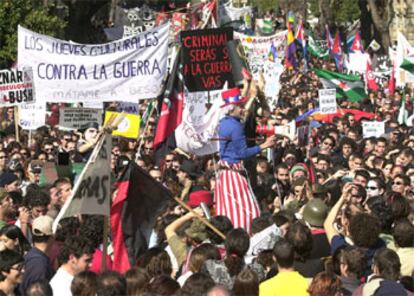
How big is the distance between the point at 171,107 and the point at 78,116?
4.17 m

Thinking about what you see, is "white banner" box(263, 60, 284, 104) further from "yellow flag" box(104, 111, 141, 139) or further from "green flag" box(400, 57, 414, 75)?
"yellow flag" box(104, 111, 141, 139)

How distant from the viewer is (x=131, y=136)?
15516 mm

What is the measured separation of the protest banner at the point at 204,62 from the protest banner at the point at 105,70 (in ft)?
4.09

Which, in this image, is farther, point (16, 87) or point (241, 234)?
point (16, 87)

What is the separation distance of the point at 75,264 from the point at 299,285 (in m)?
1.35

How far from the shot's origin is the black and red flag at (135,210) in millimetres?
8523

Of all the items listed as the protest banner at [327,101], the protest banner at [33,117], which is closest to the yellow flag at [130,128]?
the protest banner at [33,117]

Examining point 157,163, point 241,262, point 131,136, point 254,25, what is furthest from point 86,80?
point 254,25

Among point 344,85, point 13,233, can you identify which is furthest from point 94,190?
point 344,85

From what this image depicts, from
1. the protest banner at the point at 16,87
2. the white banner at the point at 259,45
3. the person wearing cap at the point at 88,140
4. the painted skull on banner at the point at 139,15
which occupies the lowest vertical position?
the person wearing cap at the point at 88,140

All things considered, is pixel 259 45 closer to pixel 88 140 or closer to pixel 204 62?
pixel 88 140

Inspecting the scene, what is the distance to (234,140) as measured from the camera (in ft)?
35.4

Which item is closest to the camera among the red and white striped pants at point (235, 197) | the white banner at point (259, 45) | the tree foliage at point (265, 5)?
the red and white striped pants at point (235, 197)

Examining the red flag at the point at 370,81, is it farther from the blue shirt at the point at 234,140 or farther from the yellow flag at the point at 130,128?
the blue shirt at the point at 234,140
